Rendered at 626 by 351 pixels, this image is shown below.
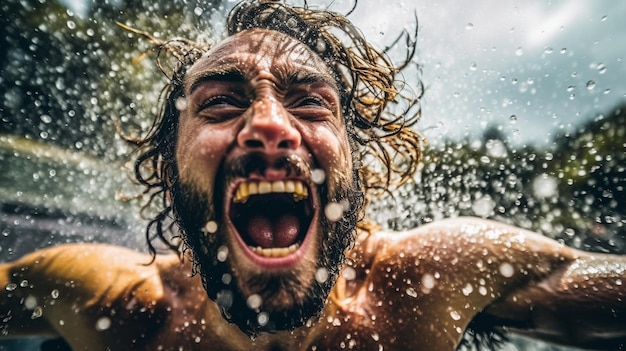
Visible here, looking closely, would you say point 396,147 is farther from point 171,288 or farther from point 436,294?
point 171,288

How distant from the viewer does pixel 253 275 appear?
1698 millimetres

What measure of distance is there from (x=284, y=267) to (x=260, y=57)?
1085 mm

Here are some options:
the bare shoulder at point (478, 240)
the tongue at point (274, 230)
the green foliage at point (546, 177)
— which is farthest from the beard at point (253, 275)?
the green foliage at point (546, 177)

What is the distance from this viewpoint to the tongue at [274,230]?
6.45 feet

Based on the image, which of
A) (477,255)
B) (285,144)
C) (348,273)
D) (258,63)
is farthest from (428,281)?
(258,63)

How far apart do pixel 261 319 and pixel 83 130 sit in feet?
31.9

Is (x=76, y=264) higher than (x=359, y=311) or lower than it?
higher

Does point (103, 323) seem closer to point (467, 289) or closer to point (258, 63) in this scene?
point (258, 63)

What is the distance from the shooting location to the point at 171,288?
243 centimetres

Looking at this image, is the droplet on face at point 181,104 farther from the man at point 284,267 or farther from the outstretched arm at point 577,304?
the outstretched arm at point 577,304

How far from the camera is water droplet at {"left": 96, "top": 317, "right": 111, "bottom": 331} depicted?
85.5 inches

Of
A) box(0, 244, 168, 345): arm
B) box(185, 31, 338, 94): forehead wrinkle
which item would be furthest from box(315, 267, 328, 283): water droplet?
box(0, 244, 168, 345): arm

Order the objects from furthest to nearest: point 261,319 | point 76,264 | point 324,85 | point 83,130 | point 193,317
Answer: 1. point 83,130
2. point 76,264
3. point 193,317
4. point 324,85
5. point 261,319

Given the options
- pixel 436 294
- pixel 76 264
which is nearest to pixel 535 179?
pixel 436 294
